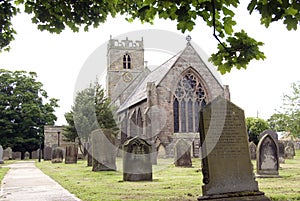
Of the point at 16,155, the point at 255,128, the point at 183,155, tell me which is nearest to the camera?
the point at 183,155

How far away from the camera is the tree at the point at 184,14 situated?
3.35 m

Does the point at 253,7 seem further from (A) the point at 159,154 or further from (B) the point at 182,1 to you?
(A) the point at 159,154

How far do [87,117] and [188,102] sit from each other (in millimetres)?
11312

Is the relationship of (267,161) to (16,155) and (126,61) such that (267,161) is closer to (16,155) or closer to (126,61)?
(16,155)

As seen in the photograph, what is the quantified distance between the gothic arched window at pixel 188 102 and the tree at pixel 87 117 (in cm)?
822

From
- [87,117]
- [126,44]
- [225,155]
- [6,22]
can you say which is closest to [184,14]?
[225,155]

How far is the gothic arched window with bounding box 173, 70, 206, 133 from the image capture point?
27891mm

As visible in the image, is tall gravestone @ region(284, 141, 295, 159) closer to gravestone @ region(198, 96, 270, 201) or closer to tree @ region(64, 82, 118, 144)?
tree @ region(64, 82, 118, 144)

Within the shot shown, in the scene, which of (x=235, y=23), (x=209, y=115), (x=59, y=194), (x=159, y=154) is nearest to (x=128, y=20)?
(x=209, y=115)

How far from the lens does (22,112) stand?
4209 centimetres

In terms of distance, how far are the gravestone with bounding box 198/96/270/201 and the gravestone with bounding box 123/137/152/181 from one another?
4679 mm

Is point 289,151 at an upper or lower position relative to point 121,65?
lower

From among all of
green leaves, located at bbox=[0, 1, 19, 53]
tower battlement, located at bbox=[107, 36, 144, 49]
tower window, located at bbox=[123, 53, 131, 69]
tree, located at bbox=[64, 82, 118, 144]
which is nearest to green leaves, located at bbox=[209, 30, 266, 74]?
green leaves, located at bbox=[0, 1, 19, 53]

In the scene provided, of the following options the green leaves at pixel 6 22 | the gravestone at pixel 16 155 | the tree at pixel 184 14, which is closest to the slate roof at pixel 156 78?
the gravestone at pixel 16 155
